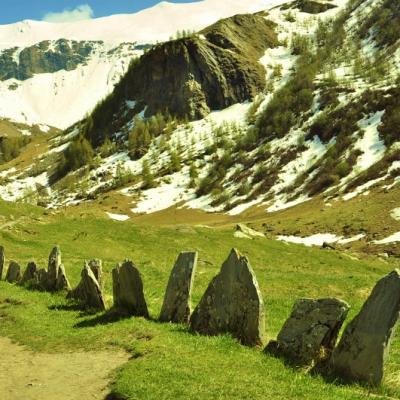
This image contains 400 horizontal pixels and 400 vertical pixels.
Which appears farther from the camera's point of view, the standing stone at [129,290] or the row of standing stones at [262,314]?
the standing stone at [129,290]

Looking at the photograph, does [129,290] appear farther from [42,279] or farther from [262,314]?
[42,279]

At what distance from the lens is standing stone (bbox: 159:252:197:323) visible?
66.2 feet

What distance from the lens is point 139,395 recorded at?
510 inches

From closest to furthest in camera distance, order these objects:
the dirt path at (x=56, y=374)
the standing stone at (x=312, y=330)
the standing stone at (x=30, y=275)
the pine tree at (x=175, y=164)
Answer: the dirt path at (x=56, y=374), the standing stone at (x=312, y=330), the standing stone at (x=30, y=275), the pine tree at (x=175, y=164)

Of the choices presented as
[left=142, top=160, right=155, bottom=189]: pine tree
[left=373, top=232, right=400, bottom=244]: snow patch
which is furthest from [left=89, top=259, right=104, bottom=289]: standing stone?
[left=142, top=160, right=155, bottom=189]: pine tree

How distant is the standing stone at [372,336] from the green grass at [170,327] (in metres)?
0.46

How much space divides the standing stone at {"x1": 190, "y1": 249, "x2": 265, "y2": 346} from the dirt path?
300 centimetres

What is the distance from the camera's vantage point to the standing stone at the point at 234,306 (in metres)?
16.6

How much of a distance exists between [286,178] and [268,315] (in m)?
103

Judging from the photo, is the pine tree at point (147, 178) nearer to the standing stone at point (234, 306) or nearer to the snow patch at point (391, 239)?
the snow patch at point (391, 239)

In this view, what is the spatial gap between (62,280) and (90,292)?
192 inches

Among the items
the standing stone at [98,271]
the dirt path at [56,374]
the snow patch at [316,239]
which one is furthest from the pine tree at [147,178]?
the dirt path at [56,374]

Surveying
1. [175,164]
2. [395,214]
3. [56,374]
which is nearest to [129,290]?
[56,374]

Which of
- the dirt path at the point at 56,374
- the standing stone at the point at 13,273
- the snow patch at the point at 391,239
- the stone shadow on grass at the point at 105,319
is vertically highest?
the dirt path at the point at 56,374
